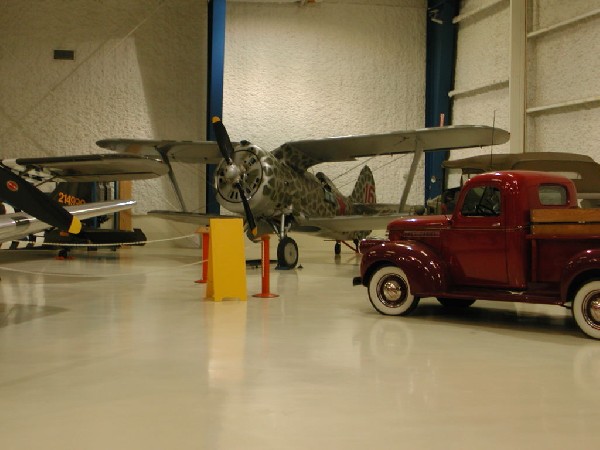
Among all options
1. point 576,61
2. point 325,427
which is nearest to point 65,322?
point 325,427

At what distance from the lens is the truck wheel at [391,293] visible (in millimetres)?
6547

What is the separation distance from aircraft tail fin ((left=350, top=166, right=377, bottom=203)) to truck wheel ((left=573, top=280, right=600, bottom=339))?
36.6ft

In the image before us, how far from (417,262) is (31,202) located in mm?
3566

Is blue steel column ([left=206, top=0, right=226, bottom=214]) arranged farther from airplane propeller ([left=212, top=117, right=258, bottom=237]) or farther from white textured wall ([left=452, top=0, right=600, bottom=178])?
white textured wall ([left=452, top=0, right=600, bottom=178])

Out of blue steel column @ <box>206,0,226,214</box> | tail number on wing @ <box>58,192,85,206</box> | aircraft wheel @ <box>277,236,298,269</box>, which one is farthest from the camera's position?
blue steel column @ <box>206,0,226,214</box>

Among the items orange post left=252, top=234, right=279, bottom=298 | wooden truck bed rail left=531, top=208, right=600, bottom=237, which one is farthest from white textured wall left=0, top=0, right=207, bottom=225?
wooden truck bed rail left=531, top=208, right=600, bottom=237

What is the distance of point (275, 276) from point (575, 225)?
6098 mm

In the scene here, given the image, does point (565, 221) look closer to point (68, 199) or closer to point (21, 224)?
point (21, 224)

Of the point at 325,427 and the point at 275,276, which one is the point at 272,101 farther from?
the point at 325,427

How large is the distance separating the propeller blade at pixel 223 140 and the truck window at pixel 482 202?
6060 mm

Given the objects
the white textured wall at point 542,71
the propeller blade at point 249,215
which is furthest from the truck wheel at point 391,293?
the white textured wall at point 542,71

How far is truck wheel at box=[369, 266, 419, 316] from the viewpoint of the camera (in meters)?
6.55

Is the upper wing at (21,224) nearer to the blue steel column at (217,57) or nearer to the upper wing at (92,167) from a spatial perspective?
the upper wing at (92,167)

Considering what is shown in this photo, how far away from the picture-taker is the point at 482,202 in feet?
20.1
